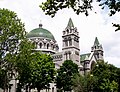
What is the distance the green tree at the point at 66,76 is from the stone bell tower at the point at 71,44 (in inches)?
784

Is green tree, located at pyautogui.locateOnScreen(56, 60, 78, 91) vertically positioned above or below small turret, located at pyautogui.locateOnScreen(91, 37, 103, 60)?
below

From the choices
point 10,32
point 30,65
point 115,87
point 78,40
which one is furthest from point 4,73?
point 78,40

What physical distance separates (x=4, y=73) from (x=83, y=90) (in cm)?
1637

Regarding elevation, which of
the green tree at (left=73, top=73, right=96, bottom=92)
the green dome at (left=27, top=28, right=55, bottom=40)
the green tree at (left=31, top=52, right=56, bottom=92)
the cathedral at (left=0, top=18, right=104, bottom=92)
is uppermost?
the green dome at (left=27, top=28, right=55, bottom=40)

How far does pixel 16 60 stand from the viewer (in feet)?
119

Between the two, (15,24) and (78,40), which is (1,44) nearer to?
(15,24)

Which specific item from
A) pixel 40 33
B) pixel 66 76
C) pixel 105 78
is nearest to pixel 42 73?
pixel 66 76

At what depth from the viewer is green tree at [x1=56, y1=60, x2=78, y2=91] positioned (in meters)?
62.8

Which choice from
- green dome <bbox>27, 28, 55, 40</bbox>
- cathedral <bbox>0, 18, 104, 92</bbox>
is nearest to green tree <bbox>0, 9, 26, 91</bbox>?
cathedral <bbox>0, 18, 104, 92</bbox>

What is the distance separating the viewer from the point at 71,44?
289ft

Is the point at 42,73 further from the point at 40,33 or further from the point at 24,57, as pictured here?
the point at 40,33

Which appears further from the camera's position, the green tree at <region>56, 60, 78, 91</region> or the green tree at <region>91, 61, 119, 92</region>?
the green tree at <region>56, 60, 78, 91</region>

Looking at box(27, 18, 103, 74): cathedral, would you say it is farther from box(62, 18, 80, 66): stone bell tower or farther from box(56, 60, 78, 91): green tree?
box(56, 60, 78, 91): green tree

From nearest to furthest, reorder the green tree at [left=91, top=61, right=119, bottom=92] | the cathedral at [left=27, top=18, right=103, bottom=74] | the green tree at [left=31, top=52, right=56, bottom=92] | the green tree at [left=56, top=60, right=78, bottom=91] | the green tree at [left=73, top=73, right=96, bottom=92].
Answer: the green tree at [left=73, top=73, right=96, bottom=92], the green tree at [left=31, top=52, right=56, bottom=92], the green tree at [left=91, top=61, right=119, bottom=92], the green tree at [left=56, top=60, right=78, bottom=91], the cathedral at [left=27, top=18, right=103, bottom=74]
